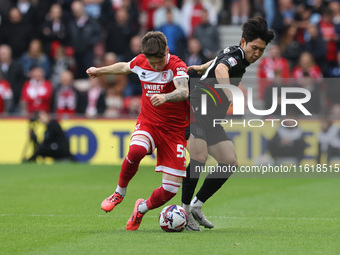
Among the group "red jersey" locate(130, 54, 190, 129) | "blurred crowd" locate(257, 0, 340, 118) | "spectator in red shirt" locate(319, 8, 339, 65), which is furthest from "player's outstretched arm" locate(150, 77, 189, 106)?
"spectator in red shirt" locate(319, 8, 339, 65)

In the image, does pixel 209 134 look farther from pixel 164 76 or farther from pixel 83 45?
pixel 83 45

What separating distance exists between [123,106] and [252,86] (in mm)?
3332

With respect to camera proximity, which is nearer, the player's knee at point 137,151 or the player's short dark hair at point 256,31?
the player's knee at point 137,151

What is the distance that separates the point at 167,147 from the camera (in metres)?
8.23

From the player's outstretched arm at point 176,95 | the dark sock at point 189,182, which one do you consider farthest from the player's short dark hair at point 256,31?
the dark sock at point 189,182

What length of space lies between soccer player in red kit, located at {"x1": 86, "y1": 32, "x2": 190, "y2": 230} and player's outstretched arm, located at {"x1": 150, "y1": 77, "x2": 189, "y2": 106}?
0.03 m

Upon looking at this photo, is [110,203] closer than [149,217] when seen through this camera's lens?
Yes

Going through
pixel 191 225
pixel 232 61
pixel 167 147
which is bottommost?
pixel 191 225

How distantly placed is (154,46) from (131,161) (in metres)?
1.27

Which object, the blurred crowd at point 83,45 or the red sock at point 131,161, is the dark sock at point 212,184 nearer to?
the red sock at point 131,161

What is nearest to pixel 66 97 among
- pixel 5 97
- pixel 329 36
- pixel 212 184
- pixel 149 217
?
pixel 5 97

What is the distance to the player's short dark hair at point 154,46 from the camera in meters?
7.86

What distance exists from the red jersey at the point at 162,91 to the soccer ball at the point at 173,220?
3.02ft


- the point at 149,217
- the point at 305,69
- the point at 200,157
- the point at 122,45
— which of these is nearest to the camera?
the point at 200,157
